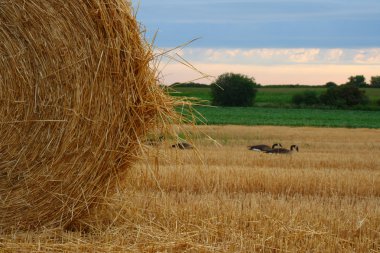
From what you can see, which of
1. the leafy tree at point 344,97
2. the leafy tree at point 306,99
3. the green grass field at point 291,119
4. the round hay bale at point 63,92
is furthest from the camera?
the leafy tree at point 306,99

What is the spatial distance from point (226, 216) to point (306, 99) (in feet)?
144

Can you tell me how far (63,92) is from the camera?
20.4ft

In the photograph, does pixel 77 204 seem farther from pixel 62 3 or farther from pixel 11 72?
pixel 62 3

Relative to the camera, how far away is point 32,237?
627 cm

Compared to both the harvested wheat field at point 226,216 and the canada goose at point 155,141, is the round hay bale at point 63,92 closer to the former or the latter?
the canada goose at point 155,141

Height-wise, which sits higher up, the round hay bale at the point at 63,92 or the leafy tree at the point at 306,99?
the round hay bale at the point at 63,92

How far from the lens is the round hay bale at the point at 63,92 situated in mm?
6199

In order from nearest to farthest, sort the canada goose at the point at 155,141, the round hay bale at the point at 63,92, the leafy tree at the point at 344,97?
the round hay bale at the point at 63,92, the canada goose at the point at 155,141, the leafy tree at the point at 344,97

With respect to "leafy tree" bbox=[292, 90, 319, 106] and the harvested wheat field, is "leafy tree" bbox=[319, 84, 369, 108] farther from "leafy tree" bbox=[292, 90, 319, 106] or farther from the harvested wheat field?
the harvested wheat field

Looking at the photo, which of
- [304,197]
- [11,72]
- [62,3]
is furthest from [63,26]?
[304,197]

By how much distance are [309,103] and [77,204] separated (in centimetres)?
4438

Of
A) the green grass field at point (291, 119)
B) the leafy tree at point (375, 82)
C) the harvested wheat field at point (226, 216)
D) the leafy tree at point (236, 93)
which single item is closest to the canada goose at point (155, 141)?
the harvested wheat field at point (226, 216)

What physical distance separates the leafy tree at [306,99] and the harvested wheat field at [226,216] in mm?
Result: 39710

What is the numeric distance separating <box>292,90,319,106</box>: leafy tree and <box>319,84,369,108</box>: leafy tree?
49cm
